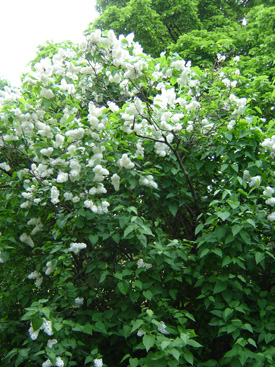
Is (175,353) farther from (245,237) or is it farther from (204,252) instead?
(245,237)

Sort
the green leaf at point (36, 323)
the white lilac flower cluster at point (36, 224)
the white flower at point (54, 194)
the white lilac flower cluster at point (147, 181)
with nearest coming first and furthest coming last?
the green leaf at point (36, 323)
the white flower at point (54, 194)
the white lilac flower cluster at point (147, 181)
the white lilac flower cluster at point (36, 224)

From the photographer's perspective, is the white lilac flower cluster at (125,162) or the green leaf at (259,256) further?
the white lilac flower cluster at (125,162)

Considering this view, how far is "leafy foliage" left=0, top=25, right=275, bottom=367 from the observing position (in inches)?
132

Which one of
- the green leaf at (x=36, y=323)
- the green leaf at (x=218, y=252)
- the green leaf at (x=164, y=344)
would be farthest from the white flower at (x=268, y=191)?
the green leaf at (x=36, y=323)

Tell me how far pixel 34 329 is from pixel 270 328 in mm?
1890

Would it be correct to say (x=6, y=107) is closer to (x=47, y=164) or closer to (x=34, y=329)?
(x=47, y=164)

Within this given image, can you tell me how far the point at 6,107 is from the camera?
12.4 feet

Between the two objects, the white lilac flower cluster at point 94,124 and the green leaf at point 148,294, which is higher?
the white lilac flower cluster at point 94,124

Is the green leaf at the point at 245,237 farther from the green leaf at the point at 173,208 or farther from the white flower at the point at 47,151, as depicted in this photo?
the white flower at the point at 47,151

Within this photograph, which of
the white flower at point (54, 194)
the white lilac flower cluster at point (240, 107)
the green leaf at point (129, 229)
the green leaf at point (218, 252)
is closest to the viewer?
the green leaf at point (129, 229)

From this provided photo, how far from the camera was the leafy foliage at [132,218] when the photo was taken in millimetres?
3359

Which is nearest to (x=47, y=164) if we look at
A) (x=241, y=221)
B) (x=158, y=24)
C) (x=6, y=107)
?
(x=6, y=107)

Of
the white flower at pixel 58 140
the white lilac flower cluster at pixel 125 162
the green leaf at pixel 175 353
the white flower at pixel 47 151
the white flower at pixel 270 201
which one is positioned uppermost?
the white flower at pixel 58 140

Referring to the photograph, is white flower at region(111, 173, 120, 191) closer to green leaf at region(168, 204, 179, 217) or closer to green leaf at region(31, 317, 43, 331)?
green leaf at region(168, 204, 179, 217)
